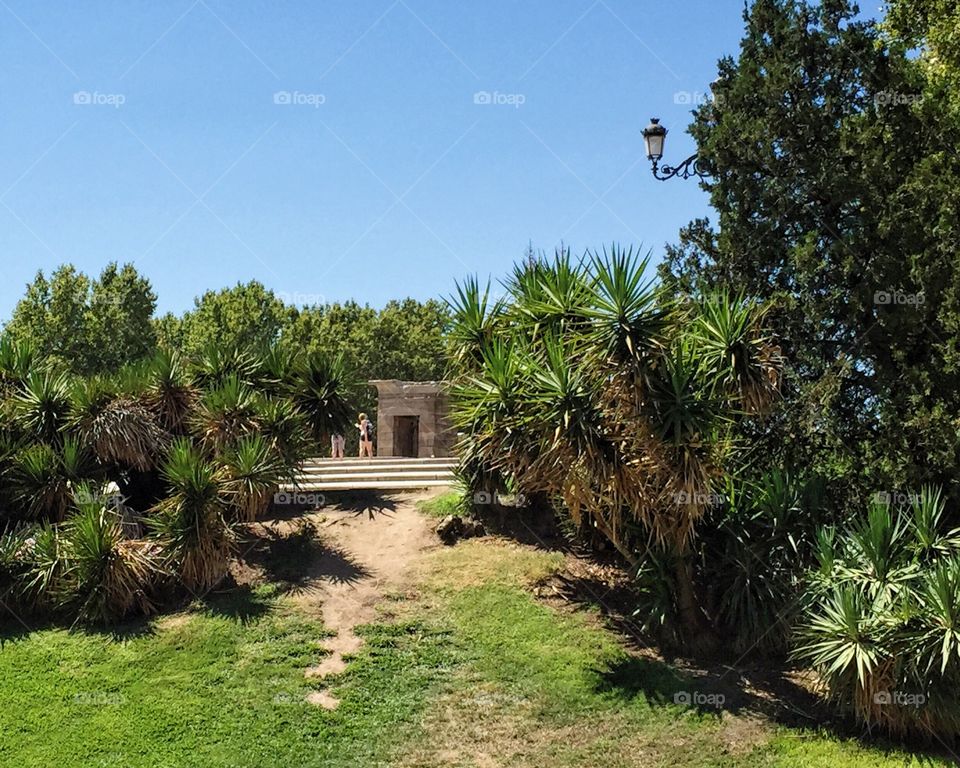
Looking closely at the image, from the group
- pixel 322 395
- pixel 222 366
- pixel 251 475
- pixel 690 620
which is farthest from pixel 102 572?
pixel 690 620

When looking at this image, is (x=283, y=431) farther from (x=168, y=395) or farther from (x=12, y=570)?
(x=12, y=570)

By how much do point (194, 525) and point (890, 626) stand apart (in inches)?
383

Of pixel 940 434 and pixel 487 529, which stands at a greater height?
pixel 940 434

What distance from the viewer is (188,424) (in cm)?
1672

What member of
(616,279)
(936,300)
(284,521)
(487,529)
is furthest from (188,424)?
(936,300)

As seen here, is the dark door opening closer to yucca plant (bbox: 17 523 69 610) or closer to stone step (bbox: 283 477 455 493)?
stone step (bbox: 283 477 455 493)

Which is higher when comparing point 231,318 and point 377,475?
point 231,318

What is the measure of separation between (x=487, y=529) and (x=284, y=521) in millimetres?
3897

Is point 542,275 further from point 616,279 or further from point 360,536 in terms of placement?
point 360,536

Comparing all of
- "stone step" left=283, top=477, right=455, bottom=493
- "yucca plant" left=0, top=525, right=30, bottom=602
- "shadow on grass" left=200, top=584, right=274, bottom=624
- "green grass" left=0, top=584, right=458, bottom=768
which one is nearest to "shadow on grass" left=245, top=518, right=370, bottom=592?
"shadow on grass" left=200, top=584, right=274, bottom=624

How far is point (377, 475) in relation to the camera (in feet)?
67.9

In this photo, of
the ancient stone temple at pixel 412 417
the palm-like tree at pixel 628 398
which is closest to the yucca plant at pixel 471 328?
the palm-like tree at pixel 628 398

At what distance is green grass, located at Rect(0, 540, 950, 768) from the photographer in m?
10.2

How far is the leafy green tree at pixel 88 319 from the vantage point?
42156mm
